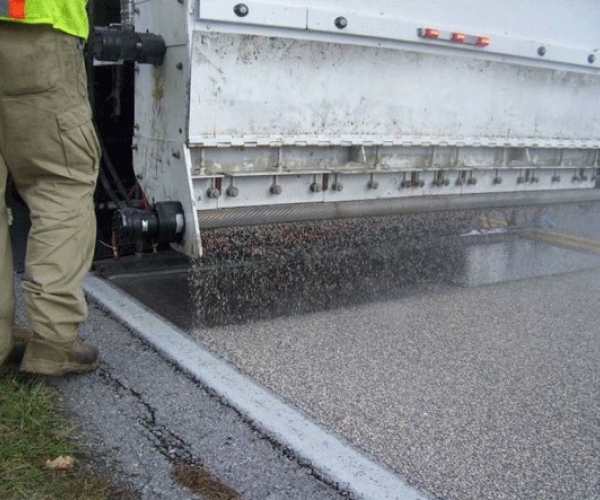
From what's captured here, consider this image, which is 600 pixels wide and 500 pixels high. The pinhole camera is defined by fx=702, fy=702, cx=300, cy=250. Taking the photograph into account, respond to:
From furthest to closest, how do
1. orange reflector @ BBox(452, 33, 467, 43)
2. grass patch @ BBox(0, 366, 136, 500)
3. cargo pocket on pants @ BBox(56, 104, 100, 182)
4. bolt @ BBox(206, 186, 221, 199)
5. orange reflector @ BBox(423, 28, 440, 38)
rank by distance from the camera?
orange reflector @ BBox(452, 33, 467, 43)
orange reflector @ BBox(423, 28, 440, 38)
bolt @ BBox(206, 186, 221, 199)
cargo pocket on pants @ BBox(56, 104, 100, 182)
grass patch @ BBox(0, 366, 136, 500)

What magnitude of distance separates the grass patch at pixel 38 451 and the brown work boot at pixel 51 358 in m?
0.07

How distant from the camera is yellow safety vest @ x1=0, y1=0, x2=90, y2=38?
2452 mm

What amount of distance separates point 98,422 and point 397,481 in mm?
1093

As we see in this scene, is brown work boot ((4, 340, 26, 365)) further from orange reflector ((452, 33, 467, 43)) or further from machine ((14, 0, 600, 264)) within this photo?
orange reflector ((452, 33, 467, 43))

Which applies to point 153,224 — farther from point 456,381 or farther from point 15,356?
point 456,381

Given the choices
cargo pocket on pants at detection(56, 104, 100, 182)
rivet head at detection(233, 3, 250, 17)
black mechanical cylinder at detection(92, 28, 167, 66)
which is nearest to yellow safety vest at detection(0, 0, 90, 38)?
cargo pocket on pants at detection(56, 104, 100, 182)

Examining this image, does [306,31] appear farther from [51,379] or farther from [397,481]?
[397,481]

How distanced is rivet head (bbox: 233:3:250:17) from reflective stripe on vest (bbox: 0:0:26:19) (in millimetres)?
1268

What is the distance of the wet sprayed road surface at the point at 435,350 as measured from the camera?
2.44m

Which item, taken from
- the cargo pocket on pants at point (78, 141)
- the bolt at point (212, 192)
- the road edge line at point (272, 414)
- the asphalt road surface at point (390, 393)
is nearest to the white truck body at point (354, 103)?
the bolt at point (212, 192)

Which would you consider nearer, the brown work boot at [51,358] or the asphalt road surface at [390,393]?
the asphalt road surface at [390,393]

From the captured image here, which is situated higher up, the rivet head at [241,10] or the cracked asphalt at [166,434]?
the rivet head at [241,10]

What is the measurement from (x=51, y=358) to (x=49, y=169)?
0.74 metres

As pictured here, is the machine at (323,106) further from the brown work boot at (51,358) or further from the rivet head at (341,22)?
the brown work boot at (51,358)
